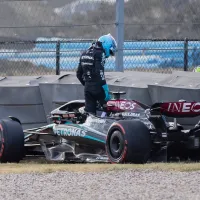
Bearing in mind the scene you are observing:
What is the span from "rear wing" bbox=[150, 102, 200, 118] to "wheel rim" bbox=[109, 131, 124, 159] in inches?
24.7

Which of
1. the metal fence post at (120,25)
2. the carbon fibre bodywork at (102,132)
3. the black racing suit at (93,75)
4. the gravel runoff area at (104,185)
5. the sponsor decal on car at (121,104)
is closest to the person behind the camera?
the gravel runoff area at (104,185)

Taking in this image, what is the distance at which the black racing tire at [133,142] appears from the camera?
36.4 feet

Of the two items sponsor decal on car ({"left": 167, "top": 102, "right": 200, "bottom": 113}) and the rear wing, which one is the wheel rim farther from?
sponsor decal on car ({"left": 167, "top": 102, "right": 200, "bottom": 113})

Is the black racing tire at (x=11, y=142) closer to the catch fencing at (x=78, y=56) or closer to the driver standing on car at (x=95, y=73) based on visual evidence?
the driver standing on car at (x=95, y=73)

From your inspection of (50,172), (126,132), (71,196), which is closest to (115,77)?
(126,132)

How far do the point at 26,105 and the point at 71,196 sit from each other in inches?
240

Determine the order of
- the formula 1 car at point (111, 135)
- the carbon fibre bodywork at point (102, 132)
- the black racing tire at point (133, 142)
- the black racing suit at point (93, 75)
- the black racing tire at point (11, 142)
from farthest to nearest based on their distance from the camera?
the black racing tire at point (11, 142)
the black racing suit at point (93, 75)
the carbon fibre bodywork at point (102, 132)
the formula 1 car at point (111, 135)
the black racing tire at point (133, 142)

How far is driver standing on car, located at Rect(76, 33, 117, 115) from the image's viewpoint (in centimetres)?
1242

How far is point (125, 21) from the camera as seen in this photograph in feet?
51.4

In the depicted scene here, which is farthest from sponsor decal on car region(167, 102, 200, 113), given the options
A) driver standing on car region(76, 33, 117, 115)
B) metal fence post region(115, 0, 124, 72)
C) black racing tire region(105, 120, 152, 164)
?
metal fence post region(115, 0, 124, 72)

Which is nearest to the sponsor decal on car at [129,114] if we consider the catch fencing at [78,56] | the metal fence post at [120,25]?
the metal fence post at [120,25]

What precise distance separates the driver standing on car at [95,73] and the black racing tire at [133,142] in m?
1.18

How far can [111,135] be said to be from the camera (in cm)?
1158

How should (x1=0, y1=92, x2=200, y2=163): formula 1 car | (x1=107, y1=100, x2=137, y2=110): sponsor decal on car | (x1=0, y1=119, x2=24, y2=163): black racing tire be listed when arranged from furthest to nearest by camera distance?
(x1=0, y1=119, x2=24, y2=163): black racing tire < (x1=107, y1=100, x2=137, y2=110): sponsor decal on car < (x1=0, y1=92, x2=200, y2=163): formula 1 car
